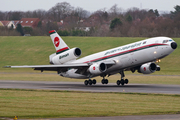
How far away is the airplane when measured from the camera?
36500 millimetres

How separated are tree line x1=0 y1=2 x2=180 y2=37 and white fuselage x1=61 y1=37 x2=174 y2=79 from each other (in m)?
73.6

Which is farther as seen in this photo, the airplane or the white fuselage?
the airplane

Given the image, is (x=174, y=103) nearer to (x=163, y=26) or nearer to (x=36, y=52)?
(x=36, y=52)

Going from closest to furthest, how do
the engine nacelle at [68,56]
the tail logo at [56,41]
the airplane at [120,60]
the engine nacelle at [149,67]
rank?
the airplane at [120,60] < the engine nacelle at [149,67] < the engine nacelle at [68,56] < the tail logo at [56,41]

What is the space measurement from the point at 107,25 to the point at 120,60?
116 metres

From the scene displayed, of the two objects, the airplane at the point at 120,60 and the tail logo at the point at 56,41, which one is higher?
the tail logo at the point at 56,41

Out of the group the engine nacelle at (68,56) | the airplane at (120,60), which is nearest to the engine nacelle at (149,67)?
the airplane at (120,60)

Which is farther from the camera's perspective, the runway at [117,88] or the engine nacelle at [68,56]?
the engine nacelle at [68,56]

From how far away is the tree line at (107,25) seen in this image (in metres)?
115

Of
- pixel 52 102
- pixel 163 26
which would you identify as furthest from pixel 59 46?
pixel 163 26

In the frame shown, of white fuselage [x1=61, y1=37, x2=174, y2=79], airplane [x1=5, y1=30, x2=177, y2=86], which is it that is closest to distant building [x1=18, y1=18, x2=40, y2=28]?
airplane [x1=5, y1=30, x2=177, y2=86]

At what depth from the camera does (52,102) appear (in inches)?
918

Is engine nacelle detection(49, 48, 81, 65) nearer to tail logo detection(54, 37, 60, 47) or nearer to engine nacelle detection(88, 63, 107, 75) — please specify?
tail logo detection(54, 37, 60, 47)

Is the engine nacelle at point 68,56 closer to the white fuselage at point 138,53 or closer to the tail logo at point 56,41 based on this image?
the tail logo at point 56,41
